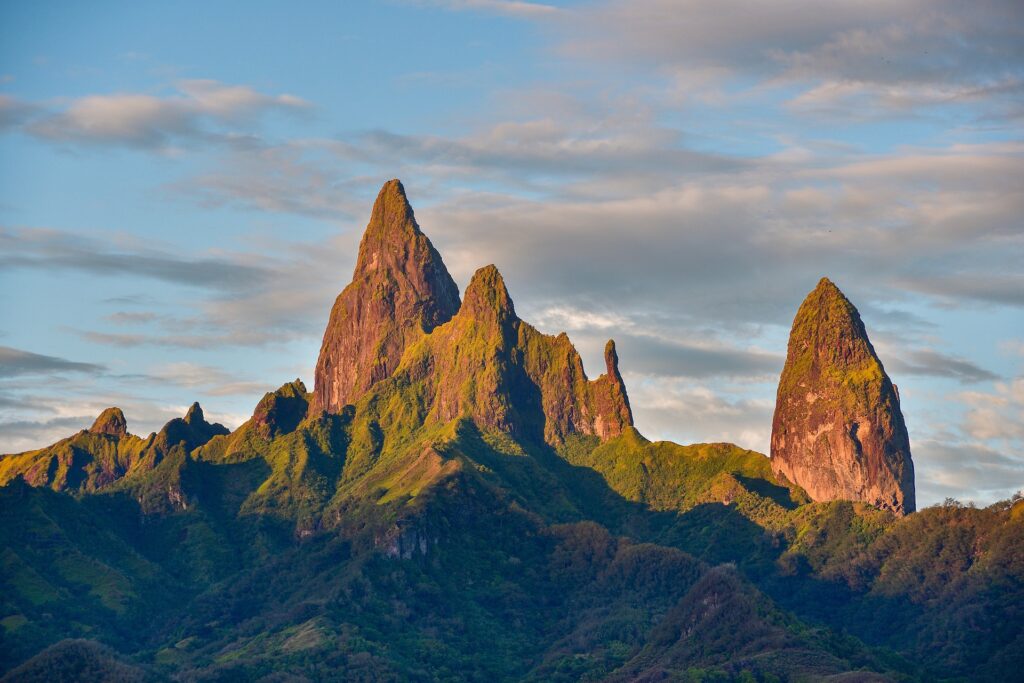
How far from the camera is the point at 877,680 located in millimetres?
189125

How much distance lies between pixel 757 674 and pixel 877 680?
15517 mm

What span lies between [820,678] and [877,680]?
7.19 metres

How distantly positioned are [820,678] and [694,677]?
14137 millimetres

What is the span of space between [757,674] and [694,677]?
23.0 feet

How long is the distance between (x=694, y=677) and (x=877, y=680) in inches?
827

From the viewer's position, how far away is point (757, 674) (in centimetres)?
19988

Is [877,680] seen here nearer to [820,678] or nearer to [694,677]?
[820,678]

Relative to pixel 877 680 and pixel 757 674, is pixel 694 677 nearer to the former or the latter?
pixel 757 674

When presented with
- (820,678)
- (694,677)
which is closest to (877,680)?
(820,678)

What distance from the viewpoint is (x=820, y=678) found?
637 ft

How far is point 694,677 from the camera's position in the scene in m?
200

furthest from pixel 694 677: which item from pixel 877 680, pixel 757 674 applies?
pixel 877 680
